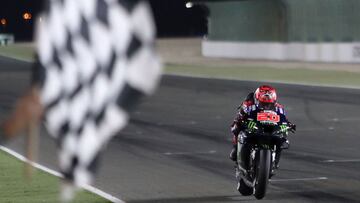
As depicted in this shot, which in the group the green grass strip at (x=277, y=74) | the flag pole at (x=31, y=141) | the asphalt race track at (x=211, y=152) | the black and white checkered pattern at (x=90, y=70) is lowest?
the green grass strip at (x=277, y=74)

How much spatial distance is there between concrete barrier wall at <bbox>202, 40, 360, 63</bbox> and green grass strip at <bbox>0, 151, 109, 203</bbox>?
147 feet

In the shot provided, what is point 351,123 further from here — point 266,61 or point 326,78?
point 266,61

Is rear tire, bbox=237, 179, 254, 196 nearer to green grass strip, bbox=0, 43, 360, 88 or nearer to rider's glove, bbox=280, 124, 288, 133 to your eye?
rider's glove, bbox=280, 124, 288, 133

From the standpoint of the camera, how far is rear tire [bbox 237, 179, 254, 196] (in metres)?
13.4

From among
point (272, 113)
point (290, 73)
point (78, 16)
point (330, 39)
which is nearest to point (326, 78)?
point (290, 73)

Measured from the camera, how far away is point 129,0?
7.81ft

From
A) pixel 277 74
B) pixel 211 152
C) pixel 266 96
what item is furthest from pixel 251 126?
pixel 277 74

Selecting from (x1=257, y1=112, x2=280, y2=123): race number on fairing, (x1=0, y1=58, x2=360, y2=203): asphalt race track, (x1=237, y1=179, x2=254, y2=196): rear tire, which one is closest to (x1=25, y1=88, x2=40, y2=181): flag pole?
(x1=0, y1=58, x2=360, y2=203): asphalt race track

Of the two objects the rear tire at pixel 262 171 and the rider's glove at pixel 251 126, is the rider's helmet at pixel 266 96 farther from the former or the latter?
the rear tire at pixel 262 171

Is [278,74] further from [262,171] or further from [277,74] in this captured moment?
[262,171]

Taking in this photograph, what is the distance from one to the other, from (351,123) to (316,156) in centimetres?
814

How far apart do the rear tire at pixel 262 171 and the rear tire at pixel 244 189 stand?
485mm

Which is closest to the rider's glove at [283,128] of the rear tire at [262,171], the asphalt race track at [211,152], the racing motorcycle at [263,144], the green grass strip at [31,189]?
the racing motorcycle at [263,144]

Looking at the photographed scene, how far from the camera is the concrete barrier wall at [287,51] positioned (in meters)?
59.8
